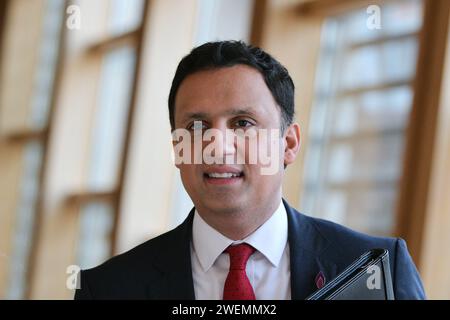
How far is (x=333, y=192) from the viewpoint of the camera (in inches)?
146

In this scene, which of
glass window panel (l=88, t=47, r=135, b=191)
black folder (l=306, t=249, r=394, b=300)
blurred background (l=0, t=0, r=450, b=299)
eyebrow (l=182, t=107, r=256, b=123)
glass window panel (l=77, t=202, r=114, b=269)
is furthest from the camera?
glass window panel (l=88, t=47, r=135, b=191)

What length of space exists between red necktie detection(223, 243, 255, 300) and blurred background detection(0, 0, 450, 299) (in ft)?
5.31

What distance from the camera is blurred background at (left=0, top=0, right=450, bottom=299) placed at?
2953 mm

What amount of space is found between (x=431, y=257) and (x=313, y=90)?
1.27m

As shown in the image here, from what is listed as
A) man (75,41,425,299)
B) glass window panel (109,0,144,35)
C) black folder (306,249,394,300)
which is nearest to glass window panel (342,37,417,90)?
man (75,41,425,299)

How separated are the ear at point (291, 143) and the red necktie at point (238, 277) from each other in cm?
19

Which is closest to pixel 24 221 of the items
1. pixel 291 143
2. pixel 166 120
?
pixel 166 120

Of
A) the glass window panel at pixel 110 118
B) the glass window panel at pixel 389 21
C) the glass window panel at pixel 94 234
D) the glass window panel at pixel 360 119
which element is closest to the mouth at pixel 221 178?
the glass window panel at pixel 360 119

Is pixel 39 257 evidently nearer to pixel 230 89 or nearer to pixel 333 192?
pixel 333 192

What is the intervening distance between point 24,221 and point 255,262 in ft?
19.3

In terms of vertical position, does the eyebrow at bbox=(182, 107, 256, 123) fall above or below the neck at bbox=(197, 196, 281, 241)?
above

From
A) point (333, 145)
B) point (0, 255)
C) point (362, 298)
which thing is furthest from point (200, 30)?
point (362, 298)

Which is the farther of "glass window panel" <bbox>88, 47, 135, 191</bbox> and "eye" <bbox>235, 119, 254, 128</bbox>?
"glass window panel" <bbox>88, 47, 135, 191</bbox>

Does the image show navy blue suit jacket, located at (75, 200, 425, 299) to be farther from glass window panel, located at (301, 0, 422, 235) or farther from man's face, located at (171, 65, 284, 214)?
glass window panel, located at (301, 0, 422, 235)
